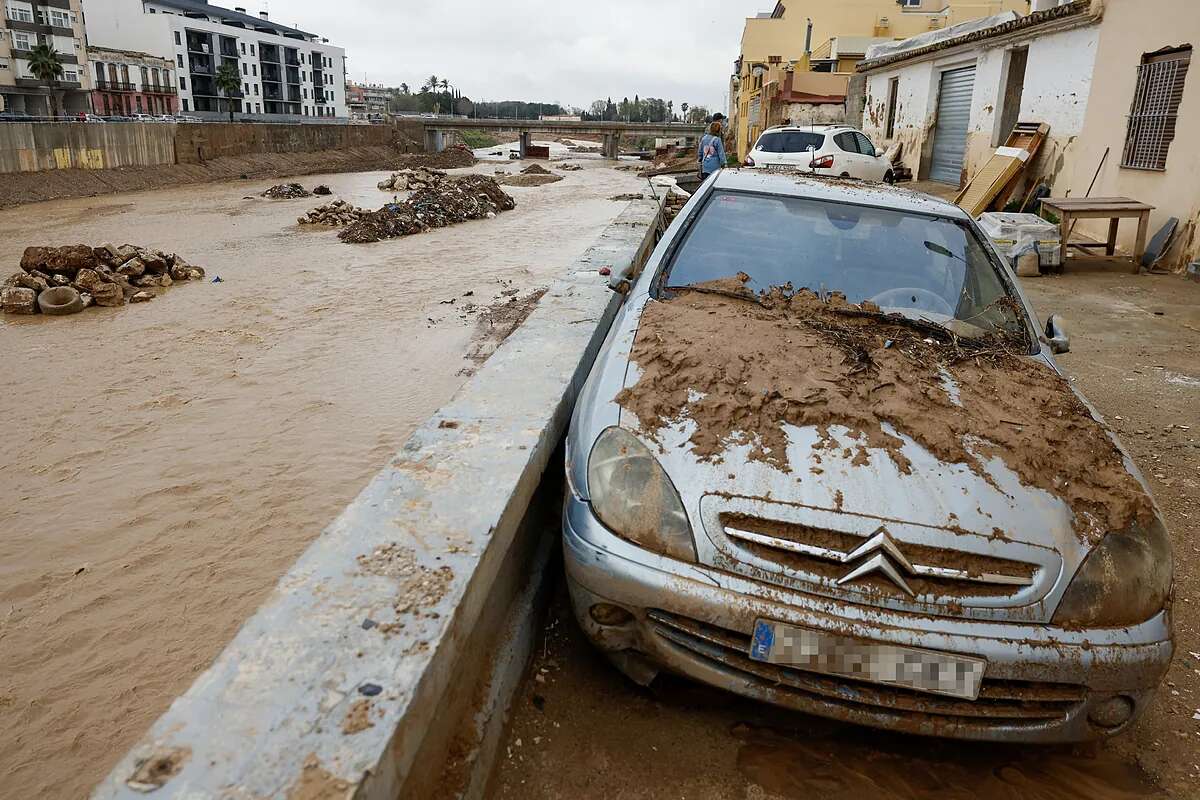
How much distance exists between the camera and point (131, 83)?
199 feet

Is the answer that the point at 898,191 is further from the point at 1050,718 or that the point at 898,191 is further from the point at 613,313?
the point at 1050,718

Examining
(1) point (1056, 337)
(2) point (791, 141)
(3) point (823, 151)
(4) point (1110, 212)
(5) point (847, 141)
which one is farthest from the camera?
(5) point (847, 141)

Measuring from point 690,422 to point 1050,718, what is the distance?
1304 mm

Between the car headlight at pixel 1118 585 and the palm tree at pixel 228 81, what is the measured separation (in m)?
79.7

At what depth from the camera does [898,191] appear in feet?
14.1

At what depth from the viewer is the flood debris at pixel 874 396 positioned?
2375mm

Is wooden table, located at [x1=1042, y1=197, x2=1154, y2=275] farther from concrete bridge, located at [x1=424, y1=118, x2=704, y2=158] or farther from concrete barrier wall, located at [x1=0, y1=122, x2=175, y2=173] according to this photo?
concrete bridge, located at [x1=424, y1=118, x2=704, y2=158]

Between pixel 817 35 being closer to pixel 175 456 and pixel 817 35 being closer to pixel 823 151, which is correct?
pixel 823 151

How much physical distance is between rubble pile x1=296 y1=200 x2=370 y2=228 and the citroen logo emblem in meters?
18.8

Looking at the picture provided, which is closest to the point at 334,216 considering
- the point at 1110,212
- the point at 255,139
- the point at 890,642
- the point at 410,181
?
the point at 410,181

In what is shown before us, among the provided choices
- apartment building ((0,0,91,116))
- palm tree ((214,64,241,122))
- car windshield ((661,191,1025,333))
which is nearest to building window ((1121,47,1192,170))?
car windshield ((661,191,1025,333))

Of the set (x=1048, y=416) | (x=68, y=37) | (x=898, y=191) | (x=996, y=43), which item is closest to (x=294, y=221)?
(x=996, y=43)

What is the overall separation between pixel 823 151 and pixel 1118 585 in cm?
1610

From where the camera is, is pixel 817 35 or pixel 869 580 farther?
pixel 817 35
